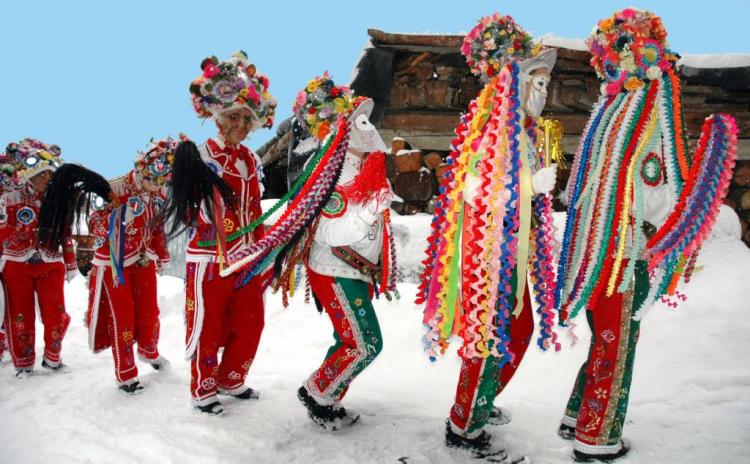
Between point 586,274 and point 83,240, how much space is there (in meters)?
7.67

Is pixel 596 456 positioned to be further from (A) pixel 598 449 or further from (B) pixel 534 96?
(B) pixel 534 96

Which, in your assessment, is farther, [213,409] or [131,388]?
[131,388]

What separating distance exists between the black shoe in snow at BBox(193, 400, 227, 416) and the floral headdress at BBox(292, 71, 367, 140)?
1.67 meters

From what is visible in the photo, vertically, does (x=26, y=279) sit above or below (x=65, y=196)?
below

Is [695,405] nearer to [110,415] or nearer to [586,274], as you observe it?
[586,274]

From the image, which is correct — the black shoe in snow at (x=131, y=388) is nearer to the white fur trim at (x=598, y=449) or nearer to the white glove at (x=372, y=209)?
→ the white glove at (x=372, y=209)

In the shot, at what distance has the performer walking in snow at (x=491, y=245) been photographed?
258cm

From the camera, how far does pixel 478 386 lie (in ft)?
8.98

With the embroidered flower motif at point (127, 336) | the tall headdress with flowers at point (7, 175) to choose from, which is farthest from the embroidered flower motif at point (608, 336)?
the tall headdress with flowers at point (7, 175)

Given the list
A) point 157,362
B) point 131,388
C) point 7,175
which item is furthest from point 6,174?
point 131,388

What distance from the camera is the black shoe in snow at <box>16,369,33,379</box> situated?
4662 millimetres

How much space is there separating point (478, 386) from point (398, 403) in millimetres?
1097

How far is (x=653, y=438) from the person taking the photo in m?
2.87

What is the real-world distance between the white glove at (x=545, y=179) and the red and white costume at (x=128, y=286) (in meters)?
2.68
